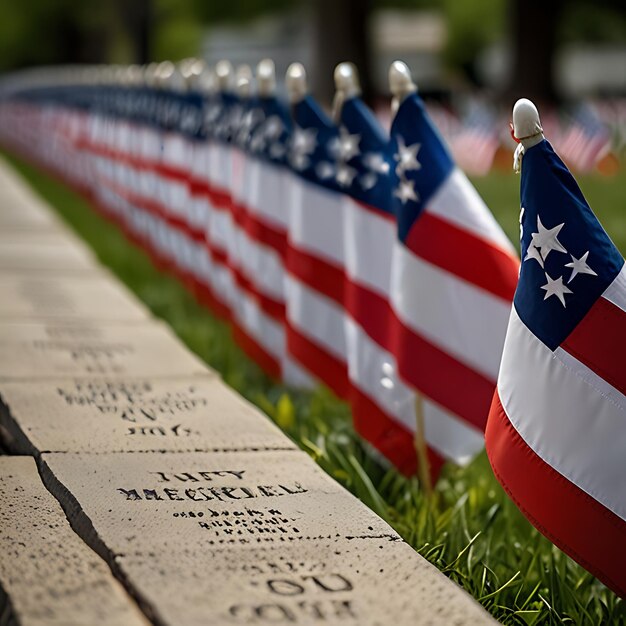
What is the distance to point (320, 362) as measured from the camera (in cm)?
533

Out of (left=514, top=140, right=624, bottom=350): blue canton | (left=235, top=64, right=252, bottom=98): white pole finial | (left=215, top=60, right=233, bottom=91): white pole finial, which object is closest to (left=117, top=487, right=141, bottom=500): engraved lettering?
(left=514, top=140, right=624, bottom=350): blue canton

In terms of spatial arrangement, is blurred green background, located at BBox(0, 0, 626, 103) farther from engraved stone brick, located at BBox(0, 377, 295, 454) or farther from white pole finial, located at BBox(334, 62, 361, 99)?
engraved stone brick, located at BBox(0, 377, 295, 454)

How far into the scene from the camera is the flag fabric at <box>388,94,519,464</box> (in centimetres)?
410

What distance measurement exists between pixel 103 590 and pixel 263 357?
11.9 feet

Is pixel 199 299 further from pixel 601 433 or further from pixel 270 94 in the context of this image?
pixel 601 433

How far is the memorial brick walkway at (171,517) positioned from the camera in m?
2.59

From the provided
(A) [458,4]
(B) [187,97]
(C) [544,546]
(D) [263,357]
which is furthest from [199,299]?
(A) [458,4]

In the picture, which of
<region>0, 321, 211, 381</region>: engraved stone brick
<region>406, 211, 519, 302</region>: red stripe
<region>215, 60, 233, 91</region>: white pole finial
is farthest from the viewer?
<region>215, 60, 233, 91</region>: white pole finial

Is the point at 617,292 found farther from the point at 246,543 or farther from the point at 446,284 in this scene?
the point at 446,284

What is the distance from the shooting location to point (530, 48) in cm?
2783

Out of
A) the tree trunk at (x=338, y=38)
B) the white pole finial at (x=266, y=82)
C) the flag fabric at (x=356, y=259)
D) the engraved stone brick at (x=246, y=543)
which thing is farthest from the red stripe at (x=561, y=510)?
the tree trunk at (x=338, y=38)

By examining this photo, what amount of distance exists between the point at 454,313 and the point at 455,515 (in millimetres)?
600

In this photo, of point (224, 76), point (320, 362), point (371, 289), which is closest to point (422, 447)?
point (371, 289)

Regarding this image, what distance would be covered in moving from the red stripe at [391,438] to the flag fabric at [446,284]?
0.60 feet
